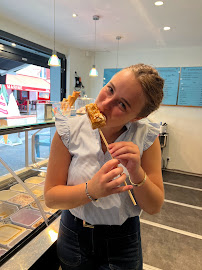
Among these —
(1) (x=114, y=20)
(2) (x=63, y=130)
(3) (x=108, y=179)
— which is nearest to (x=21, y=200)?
(2) (x=63, y=130)

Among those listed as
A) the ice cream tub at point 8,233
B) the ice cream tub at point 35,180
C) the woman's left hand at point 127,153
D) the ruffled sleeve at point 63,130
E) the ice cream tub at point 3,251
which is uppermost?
the ruffled sleeve at point 63,130

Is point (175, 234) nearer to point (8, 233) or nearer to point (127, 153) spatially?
point (8, 233)

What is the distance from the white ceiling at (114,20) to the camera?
311 cm

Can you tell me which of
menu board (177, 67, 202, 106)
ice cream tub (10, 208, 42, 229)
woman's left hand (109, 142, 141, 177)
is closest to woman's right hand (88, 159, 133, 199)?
woman's left hand (109, 142, 141, 177)

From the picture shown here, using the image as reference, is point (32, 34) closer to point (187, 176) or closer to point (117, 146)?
Result: point (117, 146)

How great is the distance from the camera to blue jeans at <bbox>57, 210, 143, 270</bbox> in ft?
3.25

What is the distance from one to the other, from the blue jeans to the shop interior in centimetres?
43

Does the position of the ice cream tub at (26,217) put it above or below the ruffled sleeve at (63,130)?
below

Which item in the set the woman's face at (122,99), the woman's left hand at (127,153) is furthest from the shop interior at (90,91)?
the woman's face at (122,99)

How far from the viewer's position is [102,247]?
3.26 feet

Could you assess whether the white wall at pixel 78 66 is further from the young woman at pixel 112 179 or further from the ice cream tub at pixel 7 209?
the young woman at pixel 112 179

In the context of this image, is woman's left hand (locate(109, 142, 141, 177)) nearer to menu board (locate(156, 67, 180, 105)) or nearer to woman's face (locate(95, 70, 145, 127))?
woman's face (locate(95, 70, 145, 127))

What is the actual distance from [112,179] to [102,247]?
40 cm

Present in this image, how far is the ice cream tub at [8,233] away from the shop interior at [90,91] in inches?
1.3
